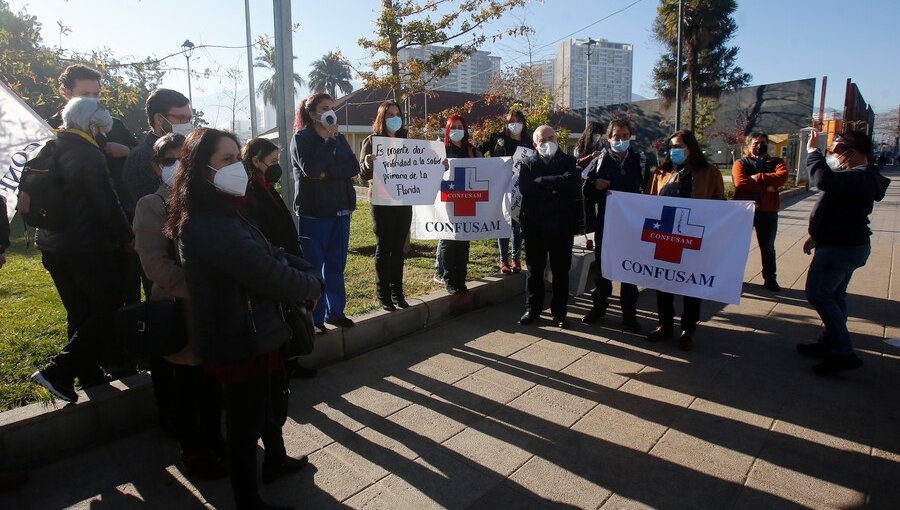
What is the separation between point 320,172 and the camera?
432 cm

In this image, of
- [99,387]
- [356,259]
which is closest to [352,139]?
[356,259]

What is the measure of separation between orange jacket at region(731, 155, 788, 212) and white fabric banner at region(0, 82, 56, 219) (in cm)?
658

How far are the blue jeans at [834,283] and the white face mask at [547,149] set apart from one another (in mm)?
2232

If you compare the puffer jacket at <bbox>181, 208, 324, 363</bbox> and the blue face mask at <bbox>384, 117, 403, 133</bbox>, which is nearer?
the puffer jacket at <bbox>181, 208, 324, 363</bbox>

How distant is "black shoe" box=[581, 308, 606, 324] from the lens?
5.52 m

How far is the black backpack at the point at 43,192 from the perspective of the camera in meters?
3.24

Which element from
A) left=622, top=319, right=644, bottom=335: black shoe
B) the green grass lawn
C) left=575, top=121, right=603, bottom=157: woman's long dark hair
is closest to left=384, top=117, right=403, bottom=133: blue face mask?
the green grass lawn

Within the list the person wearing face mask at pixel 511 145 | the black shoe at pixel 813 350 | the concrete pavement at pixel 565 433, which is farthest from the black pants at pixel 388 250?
the black shoe at pixel 813 350

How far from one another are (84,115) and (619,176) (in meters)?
4.19

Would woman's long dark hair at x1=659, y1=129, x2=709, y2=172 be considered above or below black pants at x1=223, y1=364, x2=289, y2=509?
above

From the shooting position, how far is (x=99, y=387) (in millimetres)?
3469

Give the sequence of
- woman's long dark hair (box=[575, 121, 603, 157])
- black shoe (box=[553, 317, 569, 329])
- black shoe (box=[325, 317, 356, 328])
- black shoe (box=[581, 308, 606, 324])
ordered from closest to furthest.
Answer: black shoe (box=[325, 317, 356, 328]) → black shoe (box=[553, 317, 569, 329]) → black shoe (box=[581, 308, 606, 324]) → woman's long dark hair (box=[575, 121, 603, 157])

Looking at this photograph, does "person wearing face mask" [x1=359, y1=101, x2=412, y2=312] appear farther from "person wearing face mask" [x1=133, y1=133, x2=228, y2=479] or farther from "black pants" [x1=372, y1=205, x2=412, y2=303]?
"person wearing face mask" [x1=133, y1=133, x2=228, y2=479]

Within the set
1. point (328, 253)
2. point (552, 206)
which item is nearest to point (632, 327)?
point (552, 206)
